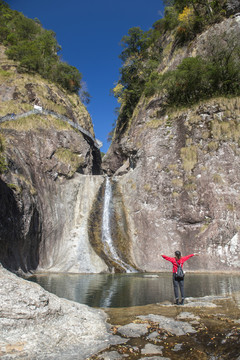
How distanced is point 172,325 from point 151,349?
5.03ft

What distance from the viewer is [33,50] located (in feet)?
133

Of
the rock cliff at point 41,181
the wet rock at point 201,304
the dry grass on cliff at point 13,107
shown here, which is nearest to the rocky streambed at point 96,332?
the wet rock at point 201,304

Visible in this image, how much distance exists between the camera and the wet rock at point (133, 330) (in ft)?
18.4

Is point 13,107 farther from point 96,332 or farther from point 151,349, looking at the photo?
point 151,349

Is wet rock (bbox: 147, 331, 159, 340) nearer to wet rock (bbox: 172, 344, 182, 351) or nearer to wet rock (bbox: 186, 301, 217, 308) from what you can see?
wet rock (bbox: 172, 344, 182, 351)

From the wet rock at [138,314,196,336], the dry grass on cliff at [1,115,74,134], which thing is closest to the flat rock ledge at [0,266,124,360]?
the wet rock at [138,314,196,336]

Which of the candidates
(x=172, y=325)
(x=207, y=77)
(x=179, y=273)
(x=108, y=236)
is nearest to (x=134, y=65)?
(x=207, y=77)

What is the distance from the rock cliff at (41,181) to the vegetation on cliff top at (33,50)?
199 centimetres

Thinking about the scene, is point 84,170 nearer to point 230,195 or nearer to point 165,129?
point 165,129

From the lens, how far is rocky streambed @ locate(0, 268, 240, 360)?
4562 mm

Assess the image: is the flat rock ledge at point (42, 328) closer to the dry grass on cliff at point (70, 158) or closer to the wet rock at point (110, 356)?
the wet rock at point (110, 356)

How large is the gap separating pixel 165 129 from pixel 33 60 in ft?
72.6

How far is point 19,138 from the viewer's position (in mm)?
26609

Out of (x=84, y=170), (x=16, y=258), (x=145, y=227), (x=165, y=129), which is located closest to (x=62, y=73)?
(x=84, y=170)
